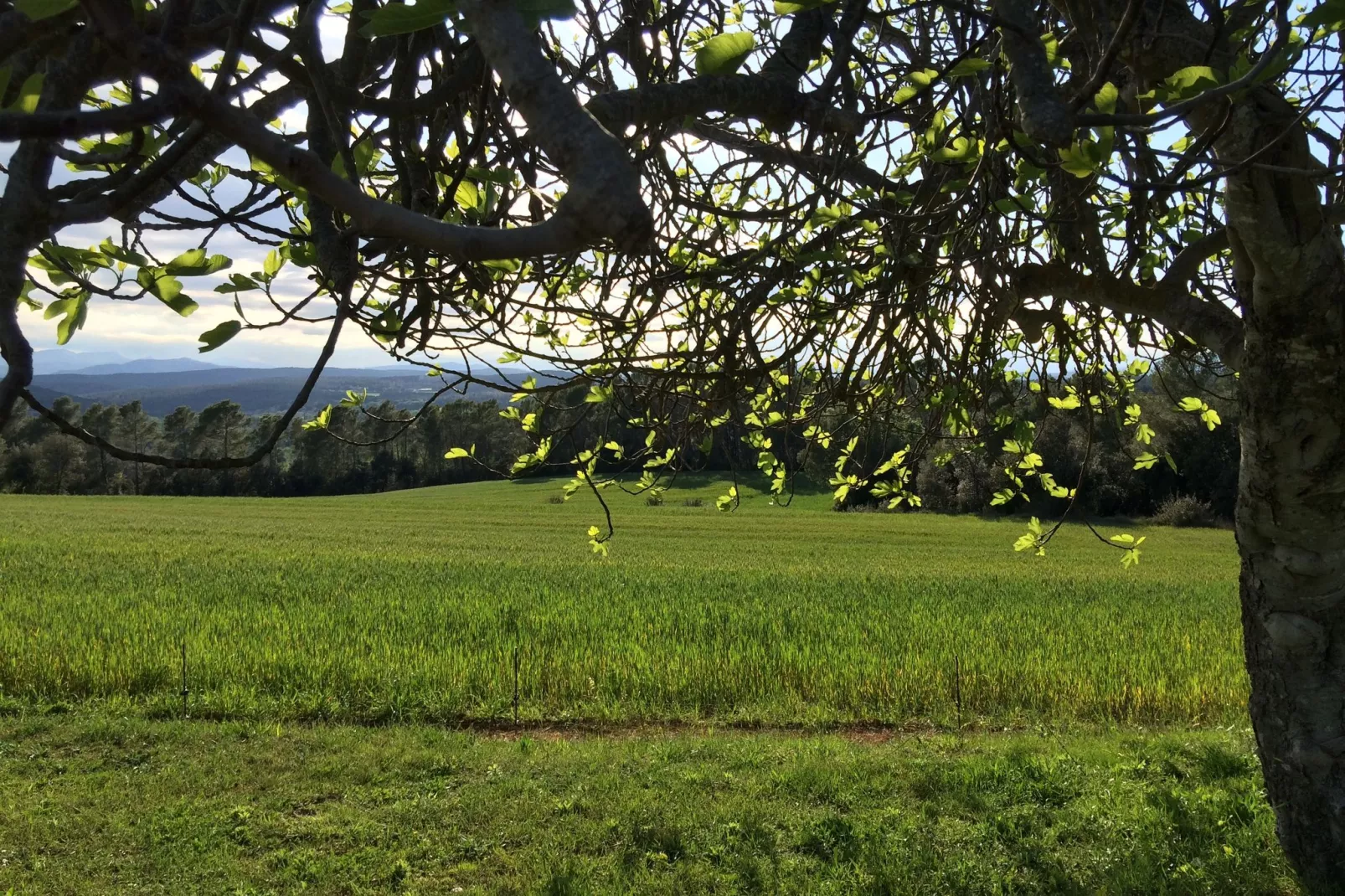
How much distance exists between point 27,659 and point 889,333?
30.7 feet

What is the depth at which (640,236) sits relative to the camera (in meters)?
0.72

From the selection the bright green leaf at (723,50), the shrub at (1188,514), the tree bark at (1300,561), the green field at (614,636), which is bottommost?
the green field at (614,636)

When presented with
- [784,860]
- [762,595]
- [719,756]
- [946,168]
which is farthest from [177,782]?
[762,595]

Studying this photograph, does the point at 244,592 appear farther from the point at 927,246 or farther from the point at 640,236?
the point at 640,236

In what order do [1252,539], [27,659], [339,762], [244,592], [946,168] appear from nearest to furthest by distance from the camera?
[946,168] < [1252,539] < [339,762] < [27,659] < [244,592]

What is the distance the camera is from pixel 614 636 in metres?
10.2

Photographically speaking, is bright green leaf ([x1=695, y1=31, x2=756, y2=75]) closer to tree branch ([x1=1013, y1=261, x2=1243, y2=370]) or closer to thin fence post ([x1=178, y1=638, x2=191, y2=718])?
tree branch ([x1=1013, y1=261, x2=1243, y2=370])

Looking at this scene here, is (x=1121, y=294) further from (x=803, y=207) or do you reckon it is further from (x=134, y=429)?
(x=134, y=429)

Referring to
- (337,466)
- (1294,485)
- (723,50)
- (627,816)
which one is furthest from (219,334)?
(337,466)

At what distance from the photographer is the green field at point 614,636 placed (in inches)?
309

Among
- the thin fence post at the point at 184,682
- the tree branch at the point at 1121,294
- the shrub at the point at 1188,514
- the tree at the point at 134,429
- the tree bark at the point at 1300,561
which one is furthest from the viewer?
the tree at the point at 134,429

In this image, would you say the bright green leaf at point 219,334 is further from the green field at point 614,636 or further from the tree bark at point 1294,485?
the green field at point 614,636

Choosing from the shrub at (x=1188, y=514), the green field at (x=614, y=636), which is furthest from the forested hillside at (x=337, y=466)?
the green field at (x=614, y=636)

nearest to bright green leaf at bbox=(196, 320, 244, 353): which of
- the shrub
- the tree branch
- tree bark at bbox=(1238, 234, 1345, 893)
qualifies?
the tree branch
